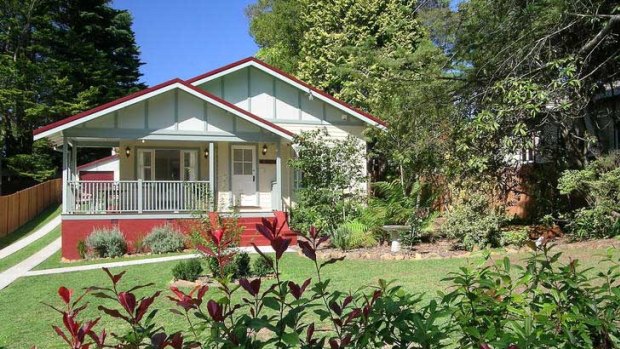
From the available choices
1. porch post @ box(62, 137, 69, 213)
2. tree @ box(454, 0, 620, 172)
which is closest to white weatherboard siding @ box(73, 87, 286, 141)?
porch post @ box(62, 137, 69, 213)

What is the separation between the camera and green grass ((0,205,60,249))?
20203mm

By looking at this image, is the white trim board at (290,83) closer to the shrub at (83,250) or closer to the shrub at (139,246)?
the shrub at (139,246)

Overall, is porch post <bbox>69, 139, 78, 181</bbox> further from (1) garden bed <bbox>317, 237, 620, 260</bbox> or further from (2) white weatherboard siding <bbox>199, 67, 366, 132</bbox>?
(1) garden bed <bbox>317, 237, 620, 260</bbox>

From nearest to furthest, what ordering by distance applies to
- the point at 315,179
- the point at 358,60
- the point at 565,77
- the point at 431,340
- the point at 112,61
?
the point at 431,340 → the point at 565,77 → the point at 315,179 → the point at 358,60 → the point at 112,61

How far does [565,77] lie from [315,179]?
6.92 metres

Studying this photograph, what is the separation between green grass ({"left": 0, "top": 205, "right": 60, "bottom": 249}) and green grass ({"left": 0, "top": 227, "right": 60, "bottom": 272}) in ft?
4.00

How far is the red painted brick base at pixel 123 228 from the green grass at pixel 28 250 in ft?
5.06

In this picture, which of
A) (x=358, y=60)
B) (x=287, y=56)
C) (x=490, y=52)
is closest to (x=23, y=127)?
(x=287, y=56)

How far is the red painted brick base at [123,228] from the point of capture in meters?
14.2

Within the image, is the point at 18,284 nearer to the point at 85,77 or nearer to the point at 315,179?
the point at 315,179

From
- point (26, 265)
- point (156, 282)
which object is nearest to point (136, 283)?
point (156, 282)

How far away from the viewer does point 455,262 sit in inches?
410

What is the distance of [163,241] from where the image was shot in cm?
1431

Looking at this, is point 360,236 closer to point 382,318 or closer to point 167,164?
point 167,164
